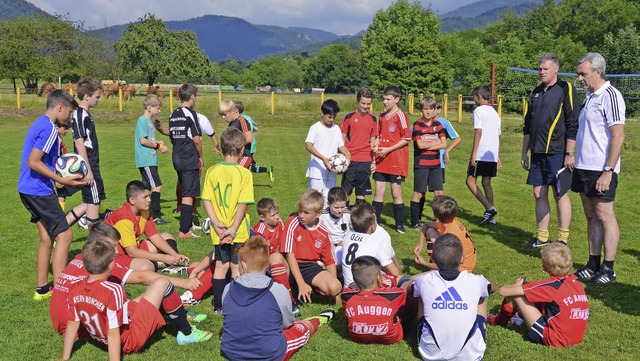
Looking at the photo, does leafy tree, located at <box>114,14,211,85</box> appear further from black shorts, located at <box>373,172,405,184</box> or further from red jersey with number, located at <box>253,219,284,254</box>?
red jersey with number, located at <box>253,219,284,254</box>

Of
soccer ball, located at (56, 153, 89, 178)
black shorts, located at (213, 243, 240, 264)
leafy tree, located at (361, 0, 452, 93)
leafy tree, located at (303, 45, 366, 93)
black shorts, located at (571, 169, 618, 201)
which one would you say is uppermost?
leafy tree, located at (303, 45, 366, 93)

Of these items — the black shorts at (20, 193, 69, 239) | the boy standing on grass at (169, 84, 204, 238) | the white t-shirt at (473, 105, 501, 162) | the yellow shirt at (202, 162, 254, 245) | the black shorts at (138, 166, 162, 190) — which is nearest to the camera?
the yellow shirt at (202, 162, 254, 245)

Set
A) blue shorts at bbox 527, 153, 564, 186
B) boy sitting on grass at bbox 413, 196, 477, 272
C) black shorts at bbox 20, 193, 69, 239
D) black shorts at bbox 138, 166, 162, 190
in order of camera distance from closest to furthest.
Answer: black shorts at bbox 20, 193, 69, 239
boy sitting on grass at bbox 413, 196, 477, 272
blue shorts at bbox 527, 153, 564, 186
black shorts at bbox 138, 166, 162, 190

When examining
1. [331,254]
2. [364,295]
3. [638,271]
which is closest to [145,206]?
[331,254]

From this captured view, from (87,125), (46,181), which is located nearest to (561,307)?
(46,181)

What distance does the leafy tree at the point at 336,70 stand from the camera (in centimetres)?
13312

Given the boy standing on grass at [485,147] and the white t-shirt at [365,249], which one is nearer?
the white t-shirt at [365,249]

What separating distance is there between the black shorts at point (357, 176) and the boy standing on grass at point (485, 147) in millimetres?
1912

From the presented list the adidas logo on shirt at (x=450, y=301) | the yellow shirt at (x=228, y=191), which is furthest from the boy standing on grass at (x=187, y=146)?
the adidas logo on shirt at (x=450, y=301)

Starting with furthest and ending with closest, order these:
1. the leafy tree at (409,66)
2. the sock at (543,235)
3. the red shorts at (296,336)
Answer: the leafy tree at (409,66) → the sock at (543,235) → the red shorts at (296,336)

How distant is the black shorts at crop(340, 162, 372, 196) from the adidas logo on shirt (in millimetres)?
4656

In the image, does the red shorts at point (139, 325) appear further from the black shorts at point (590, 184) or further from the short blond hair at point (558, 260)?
the black shorts at point (590, 184)

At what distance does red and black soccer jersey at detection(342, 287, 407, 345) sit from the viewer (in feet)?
16.1

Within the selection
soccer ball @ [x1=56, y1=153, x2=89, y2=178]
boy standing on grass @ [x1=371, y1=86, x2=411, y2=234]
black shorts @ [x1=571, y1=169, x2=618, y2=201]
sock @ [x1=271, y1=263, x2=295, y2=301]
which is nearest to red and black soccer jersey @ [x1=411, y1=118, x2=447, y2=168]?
boy standing on grass @ [x1=371, y1=86, x2=411, y2=234]
